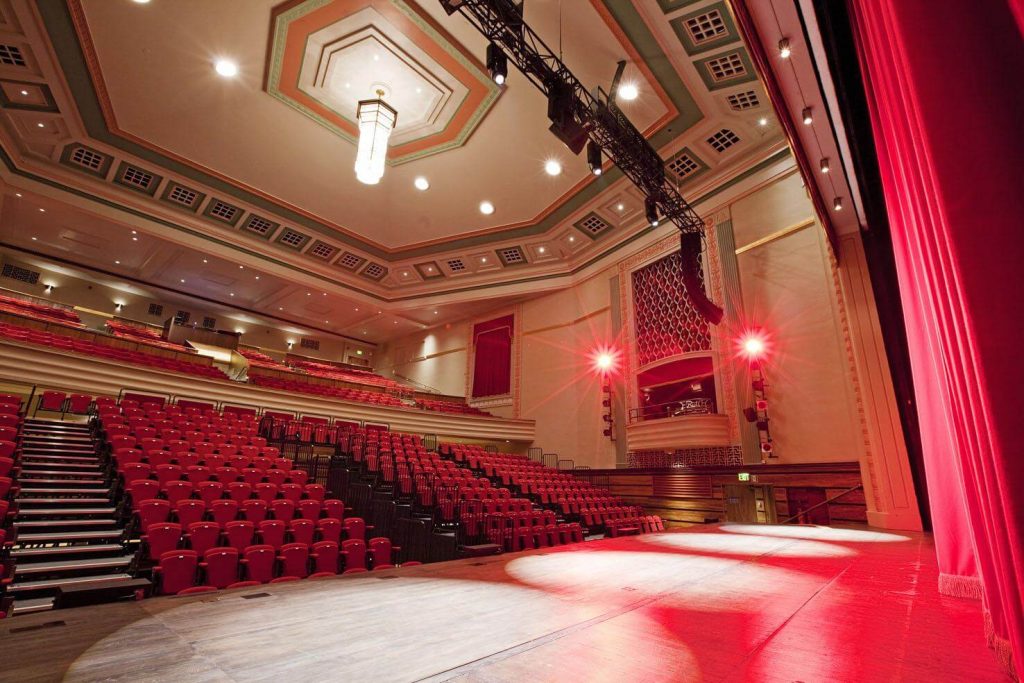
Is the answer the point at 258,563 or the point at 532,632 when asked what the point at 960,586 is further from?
the point at 258,563

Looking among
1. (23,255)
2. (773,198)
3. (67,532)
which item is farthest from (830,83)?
(23,255)

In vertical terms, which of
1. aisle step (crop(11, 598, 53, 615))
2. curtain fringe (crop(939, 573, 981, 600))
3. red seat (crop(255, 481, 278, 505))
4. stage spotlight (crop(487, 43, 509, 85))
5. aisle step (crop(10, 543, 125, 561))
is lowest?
aisle step (crop(11, 598, 53, 615))

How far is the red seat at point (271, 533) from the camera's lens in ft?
11.8

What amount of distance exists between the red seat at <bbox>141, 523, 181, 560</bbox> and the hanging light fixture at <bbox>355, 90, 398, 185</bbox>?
236 inches

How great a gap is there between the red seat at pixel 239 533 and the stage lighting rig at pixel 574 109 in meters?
5.39

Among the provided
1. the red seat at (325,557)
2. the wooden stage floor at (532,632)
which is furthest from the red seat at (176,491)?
the wooden stage floor at (532,632)

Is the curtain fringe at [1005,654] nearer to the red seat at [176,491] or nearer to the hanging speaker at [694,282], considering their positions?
the red seat at [176,491]

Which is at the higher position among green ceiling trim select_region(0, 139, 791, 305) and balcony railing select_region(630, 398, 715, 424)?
green ceiling trim select_region(0, 139, 791, 305)

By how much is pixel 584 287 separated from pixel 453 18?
6577 mm

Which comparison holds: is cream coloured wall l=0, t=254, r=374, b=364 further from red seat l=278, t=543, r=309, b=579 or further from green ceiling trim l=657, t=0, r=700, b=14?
green ceiling trim l=657, t=0, r=700, b=14

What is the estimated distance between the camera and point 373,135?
7.94 m

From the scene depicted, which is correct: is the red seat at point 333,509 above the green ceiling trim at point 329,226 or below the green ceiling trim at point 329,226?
below

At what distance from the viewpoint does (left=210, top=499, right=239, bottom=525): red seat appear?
372 cm

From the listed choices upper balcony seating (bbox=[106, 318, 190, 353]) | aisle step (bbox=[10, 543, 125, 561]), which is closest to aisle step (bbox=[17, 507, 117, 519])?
aisle step (bbox=[10, 543, 125, 561])
